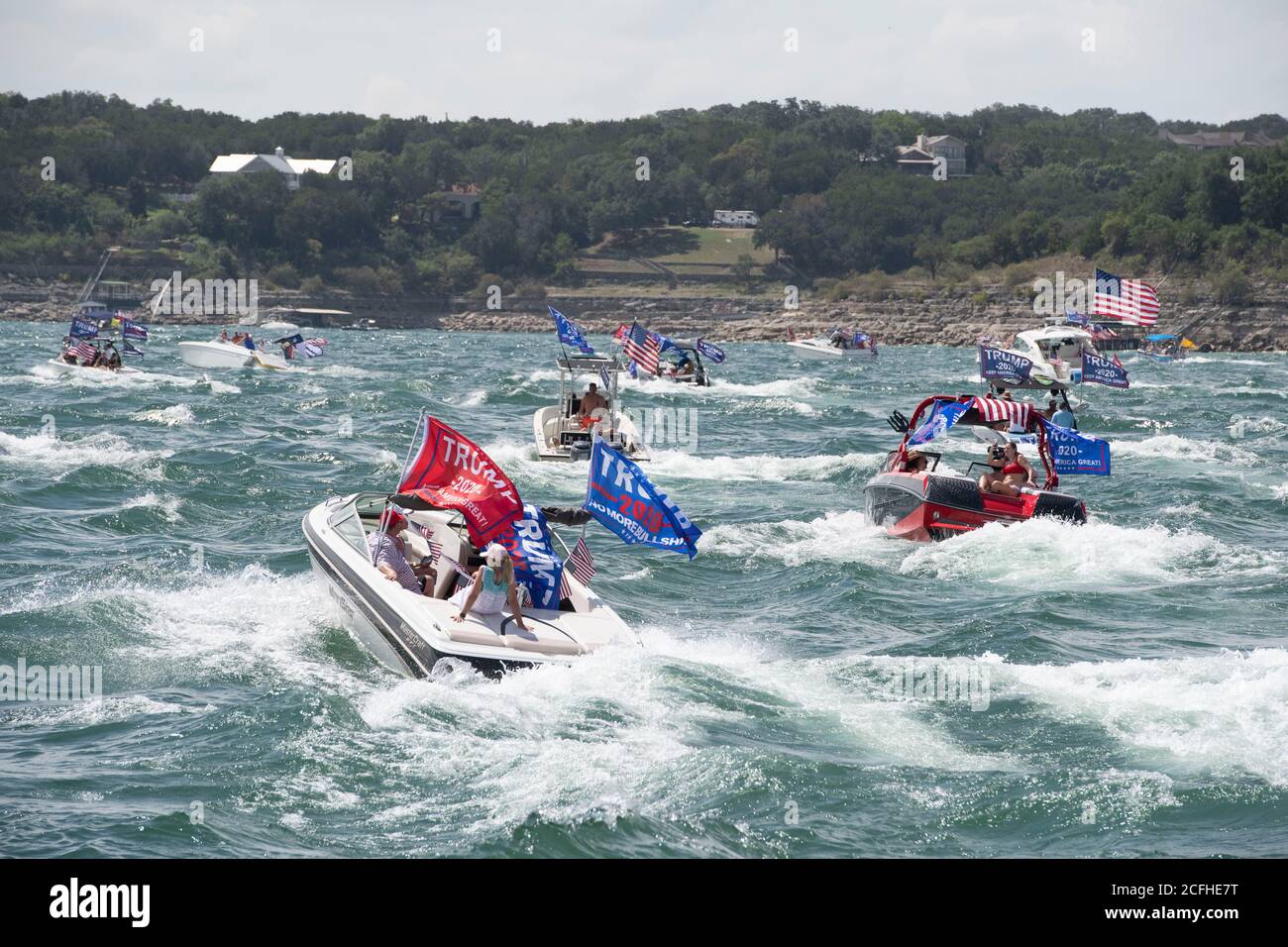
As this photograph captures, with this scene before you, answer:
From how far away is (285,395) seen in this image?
46.9 meters

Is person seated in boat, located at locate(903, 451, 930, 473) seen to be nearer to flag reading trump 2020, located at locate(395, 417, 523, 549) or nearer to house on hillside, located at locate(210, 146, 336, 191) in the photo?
flag reading trump 2020, located at locate(395, 417, 523, 549)

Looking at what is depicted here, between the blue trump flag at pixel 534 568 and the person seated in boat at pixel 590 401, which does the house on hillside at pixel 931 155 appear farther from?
the blue trump flag at pixel 534 568

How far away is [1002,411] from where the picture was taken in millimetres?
23672

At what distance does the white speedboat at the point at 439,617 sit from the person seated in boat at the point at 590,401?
44.1ft

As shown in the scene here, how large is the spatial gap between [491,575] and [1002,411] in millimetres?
11860

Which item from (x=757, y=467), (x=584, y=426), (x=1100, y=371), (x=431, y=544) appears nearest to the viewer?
(x=431, y=544)

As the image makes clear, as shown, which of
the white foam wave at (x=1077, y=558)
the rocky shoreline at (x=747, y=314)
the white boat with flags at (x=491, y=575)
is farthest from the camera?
the rocky shoreline at (x=747, y=314)

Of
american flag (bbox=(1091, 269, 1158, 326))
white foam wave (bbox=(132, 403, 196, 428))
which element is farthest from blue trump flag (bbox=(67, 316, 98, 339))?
american flag (bbox=(1091, 269, 1158, 326))

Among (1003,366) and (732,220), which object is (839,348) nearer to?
(1003,366)

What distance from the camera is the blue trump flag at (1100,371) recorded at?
1566 inches

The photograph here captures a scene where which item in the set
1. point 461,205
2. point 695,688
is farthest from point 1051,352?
point 461,205

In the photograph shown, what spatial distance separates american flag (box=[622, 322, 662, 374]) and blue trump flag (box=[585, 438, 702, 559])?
2269cm

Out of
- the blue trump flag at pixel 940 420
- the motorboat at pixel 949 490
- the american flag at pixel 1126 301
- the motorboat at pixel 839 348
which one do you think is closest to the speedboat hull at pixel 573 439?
the motorboat at pixel 949 490

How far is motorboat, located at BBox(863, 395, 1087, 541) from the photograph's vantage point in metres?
22.3
